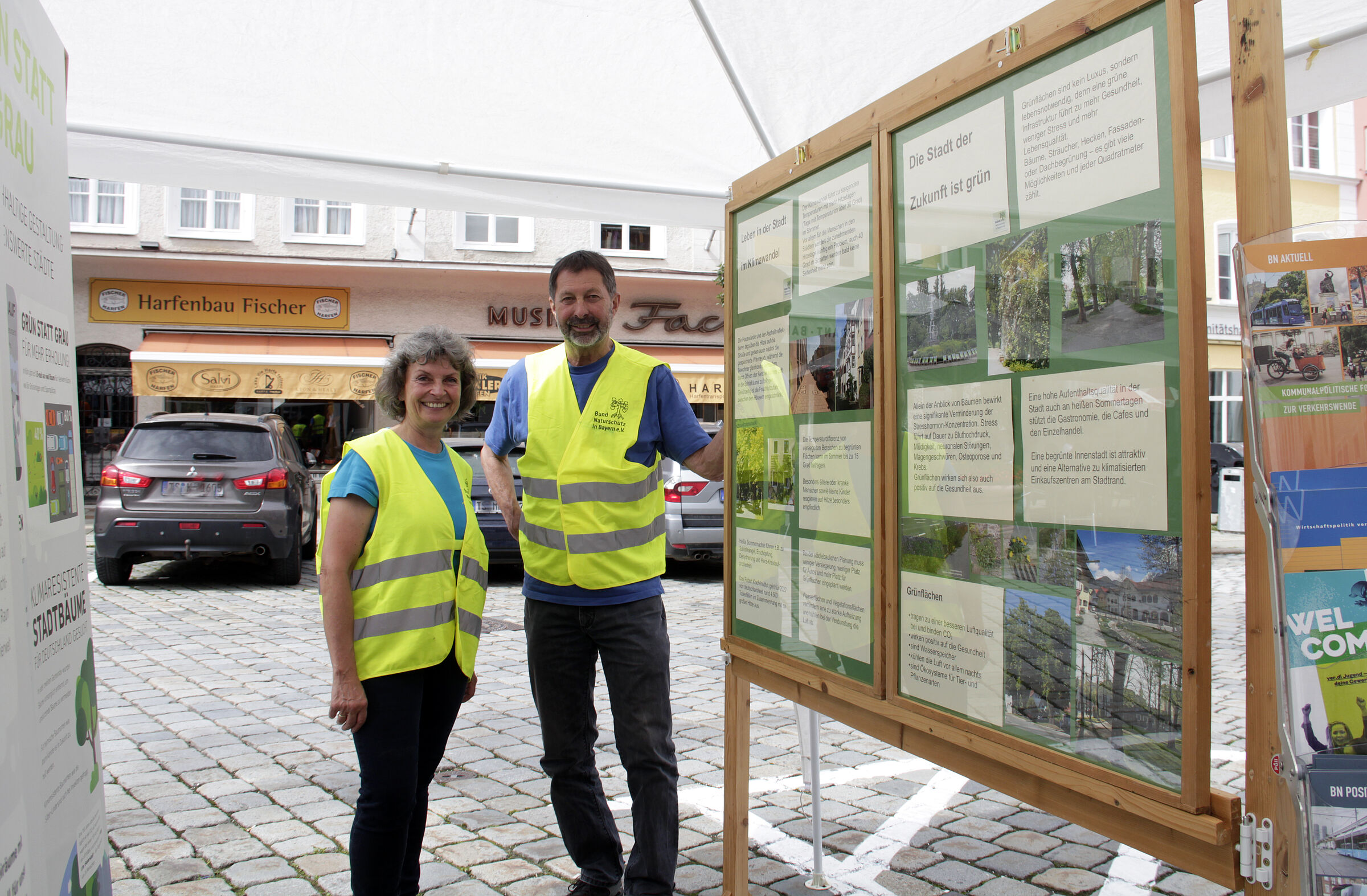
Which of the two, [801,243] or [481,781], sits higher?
[801,243]

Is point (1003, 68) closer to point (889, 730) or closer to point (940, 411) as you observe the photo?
point (940, 411)

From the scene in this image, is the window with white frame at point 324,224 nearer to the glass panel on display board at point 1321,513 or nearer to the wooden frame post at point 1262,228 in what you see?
the wooden frame post at point 1262,228

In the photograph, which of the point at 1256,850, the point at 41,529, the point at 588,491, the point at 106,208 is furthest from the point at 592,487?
the point at 106,208

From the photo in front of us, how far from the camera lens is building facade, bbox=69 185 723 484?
19.4m

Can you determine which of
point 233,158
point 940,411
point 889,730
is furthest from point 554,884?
point 233,158

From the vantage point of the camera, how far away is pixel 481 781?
14.7 ft

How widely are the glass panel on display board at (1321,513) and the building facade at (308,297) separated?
59.7ft

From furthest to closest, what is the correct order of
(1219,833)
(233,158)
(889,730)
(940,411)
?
(233,158), (889,730), (940,411), (1219,833)

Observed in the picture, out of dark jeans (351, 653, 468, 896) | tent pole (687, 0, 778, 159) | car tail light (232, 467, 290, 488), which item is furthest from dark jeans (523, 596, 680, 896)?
A: car tail light (232, 467, 290, 488)

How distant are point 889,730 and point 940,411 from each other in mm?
841

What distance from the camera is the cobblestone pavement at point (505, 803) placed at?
3414 mm

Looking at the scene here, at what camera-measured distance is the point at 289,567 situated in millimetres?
10742

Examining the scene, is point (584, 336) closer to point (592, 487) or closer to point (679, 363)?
point (592, 487)

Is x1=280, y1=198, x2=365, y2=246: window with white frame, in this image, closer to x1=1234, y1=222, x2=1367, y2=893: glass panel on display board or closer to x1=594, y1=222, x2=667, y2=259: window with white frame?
x1=594, y1=222, x2=667, y2=259: window with white frame
